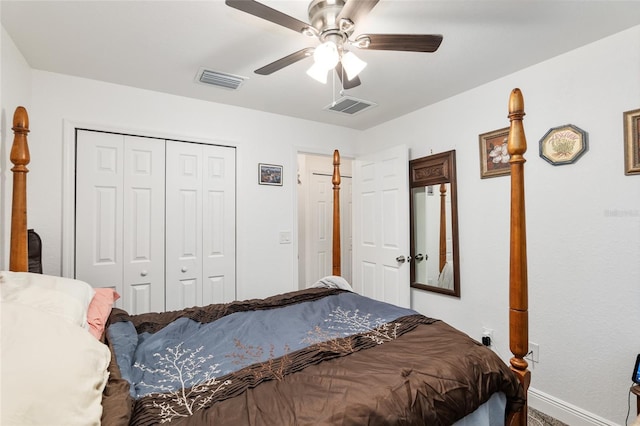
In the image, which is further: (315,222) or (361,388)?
(315,222)

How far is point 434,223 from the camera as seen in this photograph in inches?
124

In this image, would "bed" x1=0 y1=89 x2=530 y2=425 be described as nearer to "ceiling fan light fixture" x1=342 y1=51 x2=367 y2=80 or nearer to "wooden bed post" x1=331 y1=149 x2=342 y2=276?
"ceiling fan light fixture" x1=342 y1=51 x2=367 y2=80

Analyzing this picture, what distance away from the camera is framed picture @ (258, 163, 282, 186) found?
3332 mm

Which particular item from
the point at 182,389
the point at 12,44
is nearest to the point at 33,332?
the point at 182,389

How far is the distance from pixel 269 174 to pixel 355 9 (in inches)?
86.1

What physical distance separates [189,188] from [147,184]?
35 cm

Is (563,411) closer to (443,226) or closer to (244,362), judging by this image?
(443,226)

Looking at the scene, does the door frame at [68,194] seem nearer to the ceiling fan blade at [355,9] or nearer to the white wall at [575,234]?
the ceiling fan blade at [355,9]

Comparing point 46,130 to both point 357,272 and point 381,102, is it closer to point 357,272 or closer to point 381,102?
point 381,102

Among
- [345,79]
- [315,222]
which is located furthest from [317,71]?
[315,222]

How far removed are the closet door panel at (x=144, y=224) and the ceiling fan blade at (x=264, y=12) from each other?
1.92 meters

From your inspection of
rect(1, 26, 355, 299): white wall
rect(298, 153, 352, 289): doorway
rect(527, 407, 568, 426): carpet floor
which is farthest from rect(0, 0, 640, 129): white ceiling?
rect(527, 407, 568, 426): carpet floor

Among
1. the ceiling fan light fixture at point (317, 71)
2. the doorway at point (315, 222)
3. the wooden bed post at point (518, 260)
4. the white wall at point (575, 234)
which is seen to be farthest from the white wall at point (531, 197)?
the ceiling fan light fixture at point (317, 71)

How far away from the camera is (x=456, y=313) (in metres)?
2.90
